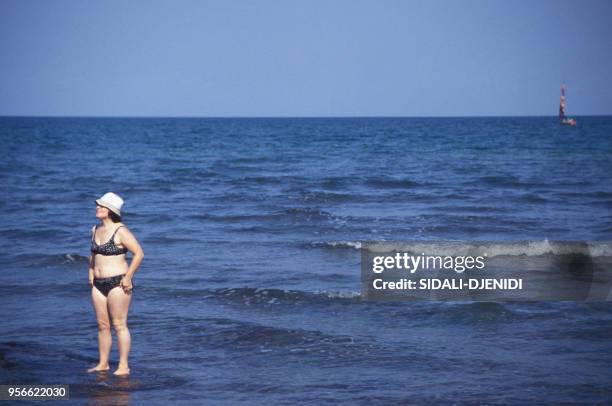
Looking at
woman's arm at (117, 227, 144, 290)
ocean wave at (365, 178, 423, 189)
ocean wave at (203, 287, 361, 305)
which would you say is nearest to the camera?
woman's arm at (117, 227, 144, 290)

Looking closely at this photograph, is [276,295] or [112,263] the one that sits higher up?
[112,263]

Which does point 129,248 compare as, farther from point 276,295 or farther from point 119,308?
point 276,295

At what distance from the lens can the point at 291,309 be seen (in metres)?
10.0

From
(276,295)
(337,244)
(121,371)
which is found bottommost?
(121,371)

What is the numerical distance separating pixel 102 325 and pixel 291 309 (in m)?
3.41

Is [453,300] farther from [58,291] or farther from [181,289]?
[58,291]

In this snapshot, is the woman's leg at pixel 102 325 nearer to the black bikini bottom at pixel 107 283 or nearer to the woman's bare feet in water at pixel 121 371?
the black bikini bottom at pixel 107 283

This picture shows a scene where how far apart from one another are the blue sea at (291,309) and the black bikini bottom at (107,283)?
89 centimetres

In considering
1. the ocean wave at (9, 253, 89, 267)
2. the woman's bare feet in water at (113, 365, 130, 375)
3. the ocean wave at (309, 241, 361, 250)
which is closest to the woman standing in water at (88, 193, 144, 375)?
the woman's bare feet in water at (113, 365, 130, 375)

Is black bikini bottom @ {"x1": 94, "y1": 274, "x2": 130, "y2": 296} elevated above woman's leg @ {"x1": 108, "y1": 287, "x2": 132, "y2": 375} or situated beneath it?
elevated above

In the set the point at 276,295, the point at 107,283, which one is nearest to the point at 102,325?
the point at 107,283

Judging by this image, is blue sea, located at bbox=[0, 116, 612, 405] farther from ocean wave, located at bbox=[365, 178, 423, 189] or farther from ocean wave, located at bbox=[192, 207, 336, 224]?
ocean wave, located at bbox=[365, 178, 423, 189]

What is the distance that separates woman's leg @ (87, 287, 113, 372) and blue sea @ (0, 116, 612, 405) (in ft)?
0.78

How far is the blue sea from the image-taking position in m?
7.09
